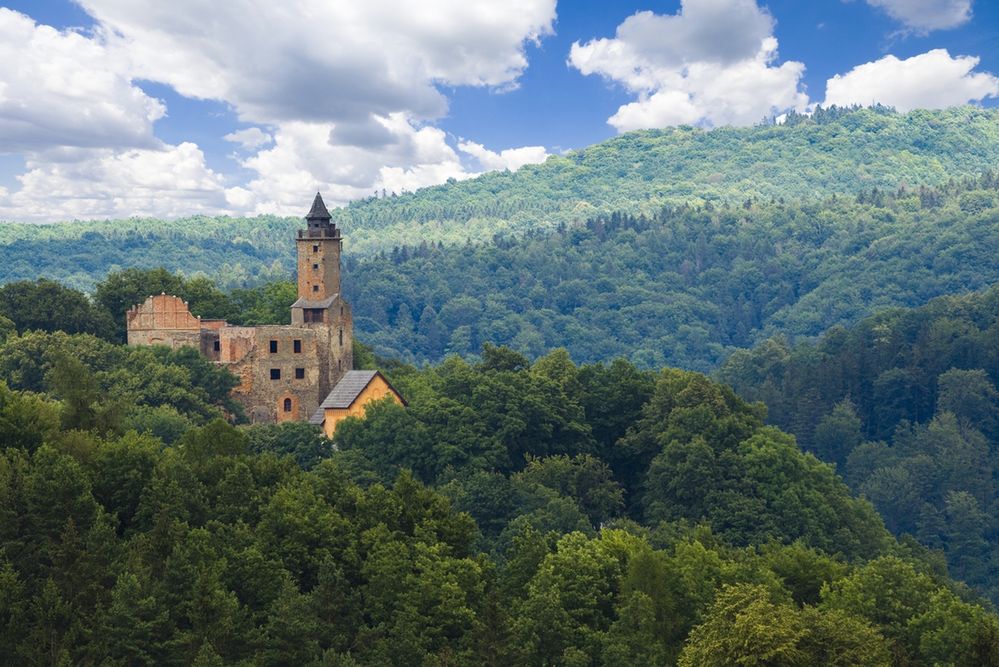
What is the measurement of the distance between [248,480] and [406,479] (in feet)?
17.6

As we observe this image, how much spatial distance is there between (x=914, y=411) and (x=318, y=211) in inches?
2951

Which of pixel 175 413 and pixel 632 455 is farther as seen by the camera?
pixel 632 455

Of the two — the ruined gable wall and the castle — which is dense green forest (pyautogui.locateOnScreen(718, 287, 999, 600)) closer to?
the castle

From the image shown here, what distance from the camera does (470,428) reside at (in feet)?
205

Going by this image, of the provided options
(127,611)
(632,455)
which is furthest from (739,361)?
(127,611)

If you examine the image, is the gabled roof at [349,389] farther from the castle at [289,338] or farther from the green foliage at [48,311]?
the green foliage at [48,311]

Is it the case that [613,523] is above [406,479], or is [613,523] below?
below

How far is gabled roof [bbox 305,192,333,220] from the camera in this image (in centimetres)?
7512

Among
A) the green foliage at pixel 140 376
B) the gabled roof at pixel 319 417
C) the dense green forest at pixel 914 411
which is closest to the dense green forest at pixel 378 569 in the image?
the green foliage at pixel 140 376

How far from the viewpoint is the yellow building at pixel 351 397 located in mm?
66188

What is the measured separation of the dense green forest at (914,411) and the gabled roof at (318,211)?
55.3 metres

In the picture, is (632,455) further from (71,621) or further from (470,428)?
(71,621)

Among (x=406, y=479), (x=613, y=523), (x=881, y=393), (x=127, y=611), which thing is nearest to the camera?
(x=127, y=611)

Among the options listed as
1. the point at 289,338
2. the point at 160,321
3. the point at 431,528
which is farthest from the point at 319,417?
the point at 431,528
